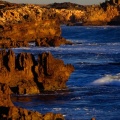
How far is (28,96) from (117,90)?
22.8 feet

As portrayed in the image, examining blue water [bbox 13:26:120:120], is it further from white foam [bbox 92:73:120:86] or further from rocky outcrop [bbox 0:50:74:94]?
rocky outcrop [bbox 0:50:74:94]

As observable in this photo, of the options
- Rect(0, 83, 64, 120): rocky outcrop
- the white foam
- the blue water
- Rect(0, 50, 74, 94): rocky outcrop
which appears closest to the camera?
Rect(0, 83, 64, 120): rocky outcrop

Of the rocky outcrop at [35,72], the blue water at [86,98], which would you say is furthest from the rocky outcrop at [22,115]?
the rocky outcrop at [35,72]

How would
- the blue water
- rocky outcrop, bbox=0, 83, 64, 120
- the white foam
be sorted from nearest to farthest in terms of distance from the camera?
rocky outcrop, bbox=0, 83, 64, 120 → the blue water → the white foam

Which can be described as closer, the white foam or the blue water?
the blue water

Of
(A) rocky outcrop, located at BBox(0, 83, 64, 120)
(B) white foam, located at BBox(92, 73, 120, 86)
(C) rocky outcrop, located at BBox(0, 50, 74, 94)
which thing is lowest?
(B) white foam, located at BBox(92, 73, 120, 86)

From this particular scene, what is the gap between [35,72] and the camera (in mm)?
42125

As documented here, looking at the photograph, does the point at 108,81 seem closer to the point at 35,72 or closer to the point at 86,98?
the point at 35,72

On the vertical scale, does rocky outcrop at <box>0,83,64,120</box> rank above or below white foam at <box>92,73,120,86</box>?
above

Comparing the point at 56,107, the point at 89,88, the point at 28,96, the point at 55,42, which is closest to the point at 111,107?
the point at 56,107

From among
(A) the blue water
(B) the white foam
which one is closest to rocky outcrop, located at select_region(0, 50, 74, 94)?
(A) the blue water

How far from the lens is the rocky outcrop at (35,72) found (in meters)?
41.8

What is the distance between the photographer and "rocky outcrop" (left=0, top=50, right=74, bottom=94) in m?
41.8

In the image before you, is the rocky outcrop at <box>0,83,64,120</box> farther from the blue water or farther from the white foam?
the white foam
